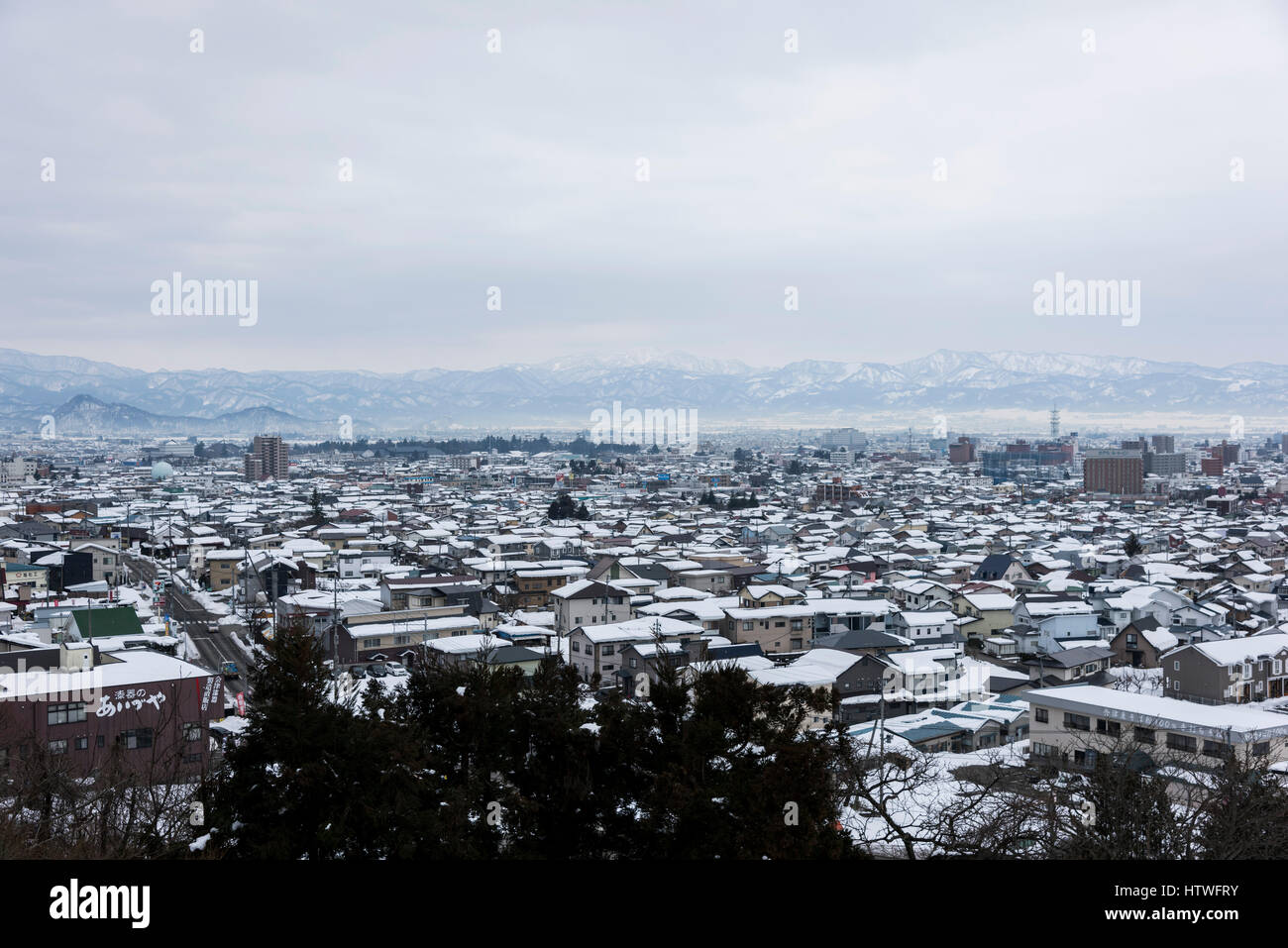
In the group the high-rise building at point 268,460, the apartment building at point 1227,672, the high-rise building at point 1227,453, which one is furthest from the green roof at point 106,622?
the high-rise building at point 1227,453

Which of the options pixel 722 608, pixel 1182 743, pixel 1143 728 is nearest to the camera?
pixel 1182 743

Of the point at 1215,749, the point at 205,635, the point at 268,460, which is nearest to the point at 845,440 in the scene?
the point at 268,460

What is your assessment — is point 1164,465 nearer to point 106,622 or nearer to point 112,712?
point 106,622

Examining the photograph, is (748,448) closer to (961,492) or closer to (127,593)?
(961,492)
